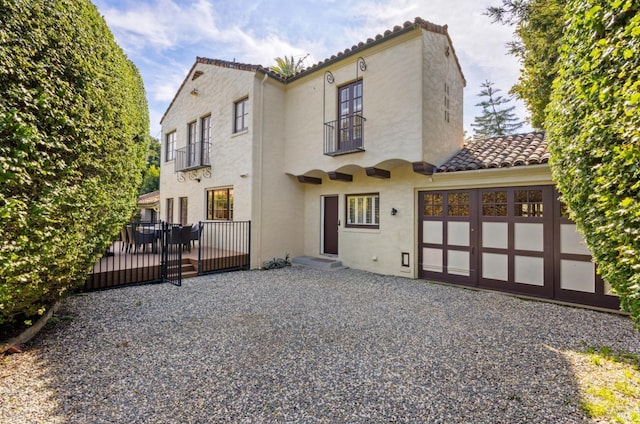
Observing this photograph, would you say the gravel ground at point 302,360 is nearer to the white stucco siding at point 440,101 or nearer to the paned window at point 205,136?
the white stucco siding at point 440,101

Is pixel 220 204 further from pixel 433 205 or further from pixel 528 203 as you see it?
pixel 528 203

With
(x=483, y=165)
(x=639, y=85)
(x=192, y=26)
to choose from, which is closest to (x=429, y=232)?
(x=483, y=165)

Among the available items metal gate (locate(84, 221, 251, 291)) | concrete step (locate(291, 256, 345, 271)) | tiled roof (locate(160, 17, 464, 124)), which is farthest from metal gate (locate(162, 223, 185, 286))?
tiled roof (locate(160, 17, 464, 124))

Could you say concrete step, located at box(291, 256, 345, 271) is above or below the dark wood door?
below

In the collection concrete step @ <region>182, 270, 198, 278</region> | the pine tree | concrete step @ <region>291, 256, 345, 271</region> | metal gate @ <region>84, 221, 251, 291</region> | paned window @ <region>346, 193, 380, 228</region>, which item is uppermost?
the pine tree

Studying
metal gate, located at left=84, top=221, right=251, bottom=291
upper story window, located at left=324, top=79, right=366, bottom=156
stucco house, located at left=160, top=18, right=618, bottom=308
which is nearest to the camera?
stucco house, located at left=160, top=18, right=618, bottom=308

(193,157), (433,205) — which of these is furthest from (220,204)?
(433,205)

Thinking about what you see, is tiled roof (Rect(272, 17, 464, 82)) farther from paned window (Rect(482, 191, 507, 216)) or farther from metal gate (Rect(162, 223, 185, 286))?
metal gate (Rect(162, 223, 185, 286))

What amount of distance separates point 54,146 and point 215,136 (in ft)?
29.5

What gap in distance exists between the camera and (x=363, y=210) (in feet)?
33.3

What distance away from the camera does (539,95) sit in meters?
10.1

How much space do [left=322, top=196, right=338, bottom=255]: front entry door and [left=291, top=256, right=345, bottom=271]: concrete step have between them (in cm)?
52

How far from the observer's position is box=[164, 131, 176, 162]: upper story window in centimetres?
1484

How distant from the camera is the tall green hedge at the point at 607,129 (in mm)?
2293
